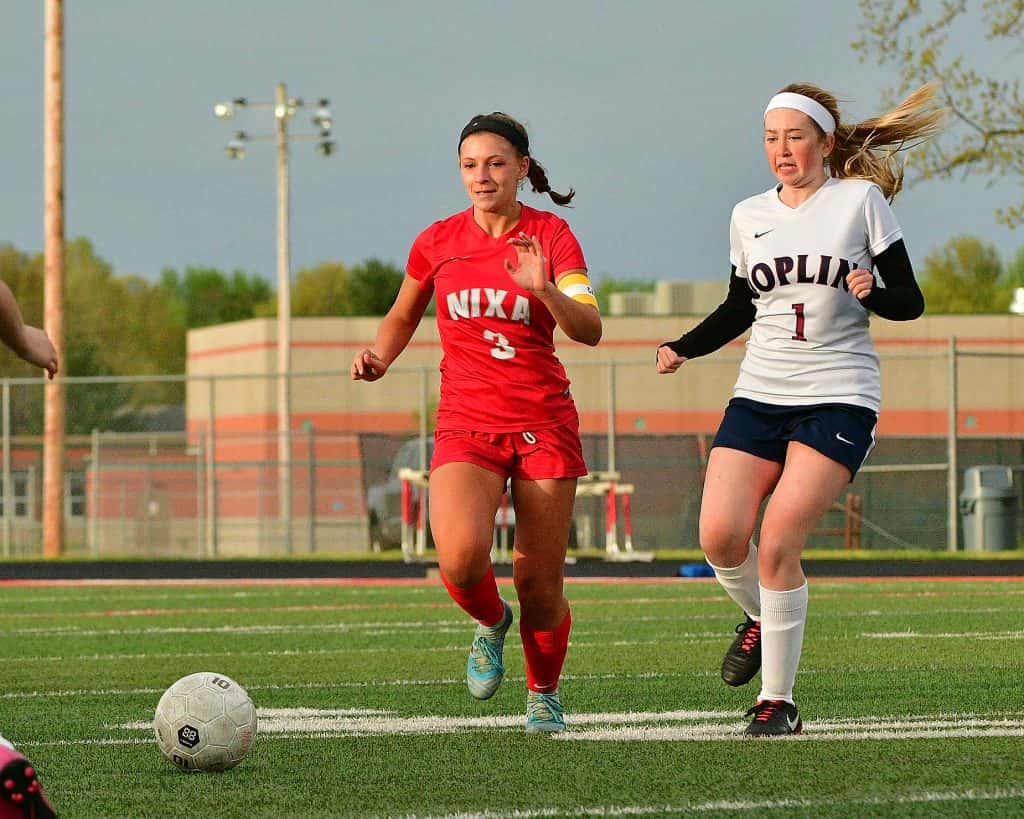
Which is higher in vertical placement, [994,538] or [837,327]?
[837,327]

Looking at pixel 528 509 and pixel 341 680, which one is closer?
pixel 528 509

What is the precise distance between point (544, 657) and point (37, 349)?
2.70 metres

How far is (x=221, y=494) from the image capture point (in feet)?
109

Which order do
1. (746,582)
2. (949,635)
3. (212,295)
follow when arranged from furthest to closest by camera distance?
(212,295) → (949,635) → (746,582)

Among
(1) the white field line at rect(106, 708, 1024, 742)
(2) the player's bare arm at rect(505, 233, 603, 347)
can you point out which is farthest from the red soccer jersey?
(1) the white field line at rect(106, 708, 1024, 742)

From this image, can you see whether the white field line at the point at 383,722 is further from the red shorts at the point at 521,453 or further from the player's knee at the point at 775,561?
the red shorts at the point at 521,453

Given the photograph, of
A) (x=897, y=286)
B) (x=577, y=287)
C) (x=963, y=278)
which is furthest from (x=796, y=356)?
(x=963, y=278)

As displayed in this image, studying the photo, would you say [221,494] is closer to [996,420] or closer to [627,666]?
[996,420]

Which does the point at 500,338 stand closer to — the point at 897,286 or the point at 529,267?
the point at 529,267

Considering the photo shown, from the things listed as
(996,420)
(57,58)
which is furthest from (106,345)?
(57,58)

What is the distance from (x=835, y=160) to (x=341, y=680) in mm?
3424

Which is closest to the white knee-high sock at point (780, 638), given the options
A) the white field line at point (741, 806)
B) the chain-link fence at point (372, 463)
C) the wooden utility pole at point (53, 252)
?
the white field line at point (741, 806)

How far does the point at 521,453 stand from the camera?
662 cm

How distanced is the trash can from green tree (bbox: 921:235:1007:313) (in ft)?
204
